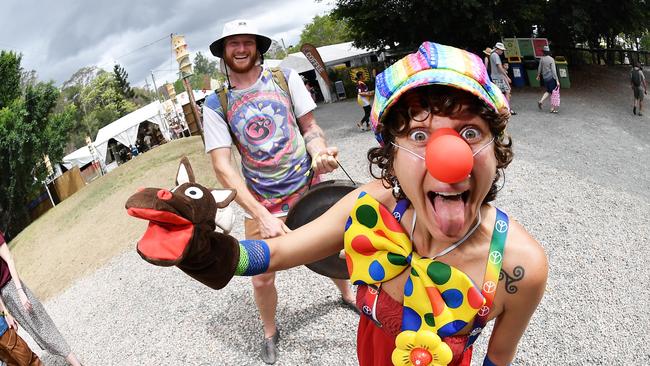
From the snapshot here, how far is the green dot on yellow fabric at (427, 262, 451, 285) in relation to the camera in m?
1.34

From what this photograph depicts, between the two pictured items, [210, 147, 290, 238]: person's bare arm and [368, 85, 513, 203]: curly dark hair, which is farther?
[210, 147, 290, 238]: person's bare arm

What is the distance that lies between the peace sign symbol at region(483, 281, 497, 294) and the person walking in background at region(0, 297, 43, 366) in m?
3.54

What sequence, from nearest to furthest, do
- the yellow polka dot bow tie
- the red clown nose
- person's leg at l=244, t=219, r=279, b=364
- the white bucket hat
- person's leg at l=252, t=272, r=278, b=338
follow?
1. the red clown nose
2. the yellow polka dot bow tie
3. the white bucket hat
4. person's leg at l=244, t=219, r=279, b=364
5. person's leg at l=252, t=272, r=278, b=338

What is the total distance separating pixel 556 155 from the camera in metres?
7.66

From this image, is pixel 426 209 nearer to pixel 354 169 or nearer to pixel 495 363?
pixel 495 363

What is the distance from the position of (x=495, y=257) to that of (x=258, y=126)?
66.6 inches

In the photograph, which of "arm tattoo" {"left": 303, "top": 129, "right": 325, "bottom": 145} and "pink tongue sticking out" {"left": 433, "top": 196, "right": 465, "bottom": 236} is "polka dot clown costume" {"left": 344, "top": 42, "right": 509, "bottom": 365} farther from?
"arm tattoo" {"left": 303, "top": 129, "right": 325, "bottom": 145}

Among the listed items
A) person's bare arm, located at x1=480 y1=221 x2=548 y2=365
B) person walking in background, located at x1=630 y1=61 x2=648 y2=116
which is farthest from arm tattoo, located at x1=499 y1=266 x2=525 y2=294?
person walking in background, located at x1=630 y1=61 x2=648 y2=116

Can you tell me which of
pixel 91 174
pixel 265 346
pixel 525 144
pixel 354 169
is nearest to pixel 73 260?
pixel 354 169

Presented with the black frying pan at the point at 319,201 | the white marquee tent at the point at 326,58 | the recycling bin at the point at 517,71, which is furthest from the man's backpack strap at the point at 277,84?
the white marquee tent at the point at 326,58

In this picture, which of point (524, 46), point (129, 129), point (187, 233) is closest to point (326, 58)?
point (129, 129)

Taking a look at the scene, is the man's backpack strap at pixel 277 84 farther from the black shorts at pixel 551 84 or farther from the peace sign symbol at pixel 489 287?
the black shorts at pixel 551 84

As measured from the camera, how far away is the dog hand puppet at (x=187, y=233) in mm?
1208

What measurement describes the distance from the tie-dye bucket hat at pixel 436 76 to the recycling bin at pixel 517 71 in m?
14.9
